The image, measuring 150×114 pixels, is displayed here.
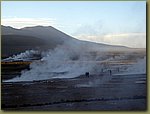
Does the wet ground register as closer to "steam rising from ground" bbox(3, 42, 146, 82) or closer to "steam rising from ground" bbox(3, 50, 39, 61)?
"steam rising from ground" bbox(3, 42, 146, 82)

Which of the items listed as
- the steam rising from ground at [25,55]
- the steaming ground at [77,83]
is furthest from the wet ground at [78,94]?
the steam rising from ground at [25,55]

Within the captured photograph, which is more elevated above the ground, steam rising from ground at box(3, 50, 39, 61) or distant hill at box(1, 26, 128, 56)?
distant hill at box(1, 26, 128, 56)

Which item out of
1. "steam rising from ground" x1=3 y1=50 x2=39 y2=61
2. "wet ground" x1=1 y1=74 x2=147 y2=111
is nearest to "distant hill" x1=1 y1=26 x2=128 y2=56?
"steam rising from ground" x1=3 y1=50 x2=39 y2=61

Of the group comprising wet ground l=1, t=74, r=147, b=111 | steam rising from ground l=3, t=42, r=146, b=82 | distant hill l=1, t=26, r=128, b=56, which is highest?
distant hill l=1, t=26, r=128, b=56

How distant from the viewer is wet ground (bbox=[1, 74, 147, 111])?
357cm

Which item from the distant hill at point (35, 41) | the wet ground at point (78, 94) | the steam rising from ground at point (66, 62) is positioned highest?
the distant hill at point (35, 41)

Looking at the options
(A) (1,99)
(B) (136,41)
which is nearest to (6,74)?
(A) (1,99)

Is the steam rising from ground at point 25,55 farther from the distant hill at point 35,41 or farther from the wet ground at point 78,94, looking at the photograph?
the wet ground at point 78,94

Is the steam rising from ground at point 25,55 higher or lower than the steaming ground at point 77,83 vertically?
higher

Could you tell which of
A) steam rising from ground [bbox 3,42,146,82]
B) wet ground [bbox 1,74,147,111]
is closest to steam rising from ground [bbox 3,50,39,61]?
steam rising from ground [bbox 3,42,146,82]

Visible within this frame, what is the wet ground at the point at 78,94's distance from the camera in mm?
3566

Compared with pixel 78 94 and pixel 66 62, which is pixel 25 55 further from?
pixel 78 94

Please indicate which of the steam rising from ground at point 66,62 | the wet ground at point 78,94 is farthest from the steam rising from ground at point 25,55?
the wet ground at point 78,94

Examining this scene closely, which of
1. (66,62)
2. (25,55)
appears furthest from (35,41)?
(66,62)
